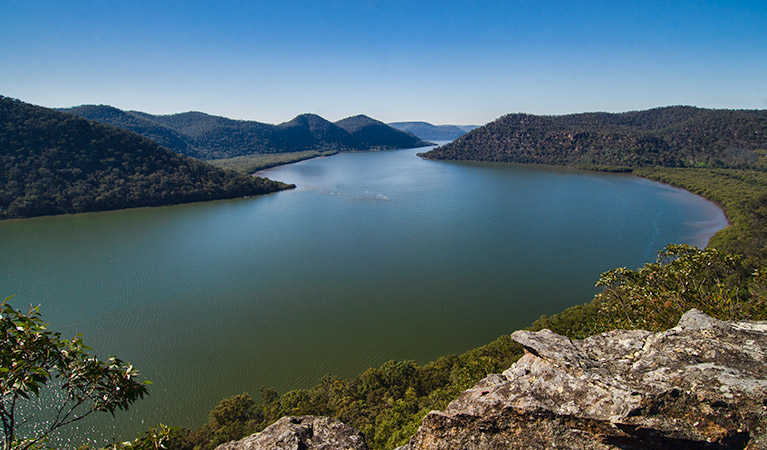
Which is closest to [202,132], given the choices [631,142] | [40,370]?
[631,142]

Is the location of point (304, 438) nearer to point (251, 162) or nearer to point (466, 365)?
point (466, 365)

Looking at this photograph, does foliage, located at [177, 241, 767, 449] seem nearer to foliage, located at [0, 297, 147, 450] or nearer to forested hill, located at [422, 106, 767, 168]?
foliage, located at [0, 297, 147, 450]

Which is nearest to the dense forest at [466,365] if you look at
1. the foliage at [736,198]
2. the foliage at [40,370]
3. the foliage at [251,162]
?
the foliage at [736,198]

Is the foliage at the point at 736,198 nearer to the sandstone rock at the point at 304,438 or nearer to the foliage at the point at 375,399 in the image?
the foliage at the point at 375,399

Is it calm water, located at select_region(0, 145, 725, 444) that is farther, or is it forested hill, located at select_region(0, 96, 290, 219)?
forested hill, located at select_region(0, 96, 290, 219)

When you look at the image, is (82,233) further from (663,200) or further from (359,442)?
(663,200)

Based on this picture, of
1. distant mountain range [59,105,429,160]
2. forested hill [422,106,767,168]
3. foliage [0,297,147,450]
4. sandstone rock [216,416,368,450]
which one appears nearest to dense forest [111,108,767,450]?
sandstone rock [216,416,368,450]
